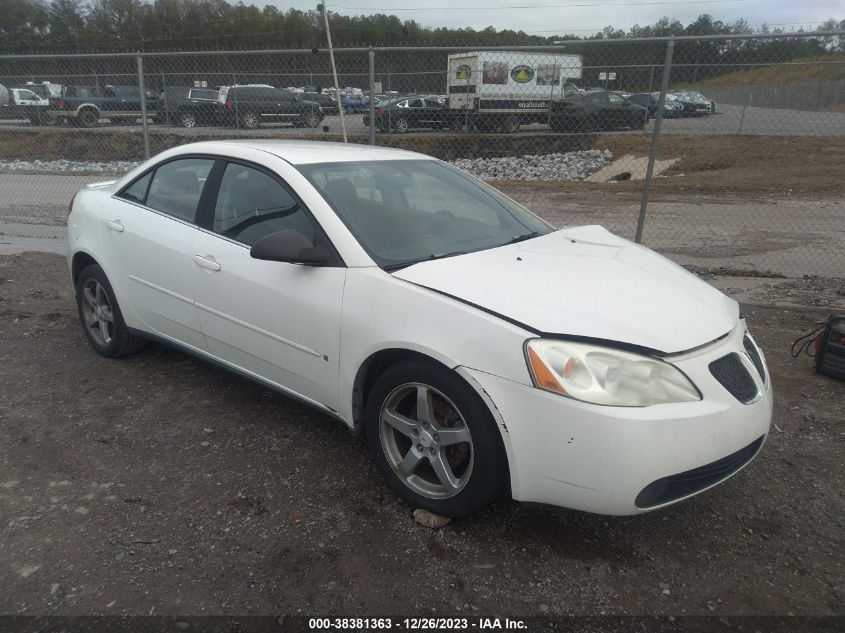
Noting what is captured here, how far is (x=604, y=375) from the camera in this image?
242cm

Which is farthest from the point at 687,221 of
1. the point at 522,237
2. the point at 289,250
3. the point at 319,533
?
the point at 319,533

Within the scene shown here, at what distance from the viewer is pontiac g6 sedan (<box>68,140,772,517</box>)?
2.43 m

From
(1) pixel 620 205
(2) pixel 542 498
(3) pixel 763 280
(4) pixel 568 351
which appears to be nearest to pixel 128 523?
(2) pixel 542 498

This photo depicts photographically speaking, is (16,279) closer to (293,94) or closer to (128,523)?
(128,523)

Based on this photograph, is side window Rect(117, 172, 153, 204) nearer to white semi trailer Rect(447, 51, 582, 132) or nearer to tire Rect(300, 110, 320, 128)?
white semi trailer Rect(447, 51, 582, 132)

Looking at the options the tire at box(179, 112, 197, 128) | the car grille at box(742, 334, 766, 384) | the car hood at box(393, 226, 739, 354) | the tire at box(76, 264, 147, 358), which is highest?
the tire at box(179, 112, 197, 128)

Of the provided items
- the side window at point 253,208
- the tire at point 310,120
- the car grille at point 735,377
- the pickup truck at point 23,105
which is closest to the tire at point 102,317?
the side window at point 253,208

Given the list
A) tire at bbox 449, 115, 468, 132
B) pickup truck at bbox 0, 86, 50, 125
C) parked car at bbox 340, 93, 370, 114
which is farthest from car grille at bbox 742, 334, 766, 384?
pickup truck at bbox 0, 86, 50, 125

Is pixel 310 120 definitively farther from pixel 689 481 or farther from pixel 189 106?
pixel 689 481

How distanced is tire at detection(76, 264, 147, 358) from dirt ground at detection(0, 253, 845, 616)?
612mm

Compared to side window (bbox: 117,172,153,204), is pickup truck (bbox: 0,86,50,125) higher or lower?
higher

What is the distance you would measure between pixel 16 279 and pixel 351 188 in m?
5.03

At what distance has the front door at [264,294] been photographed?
311 cm

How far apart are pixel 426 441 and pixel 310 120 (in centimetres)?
938
